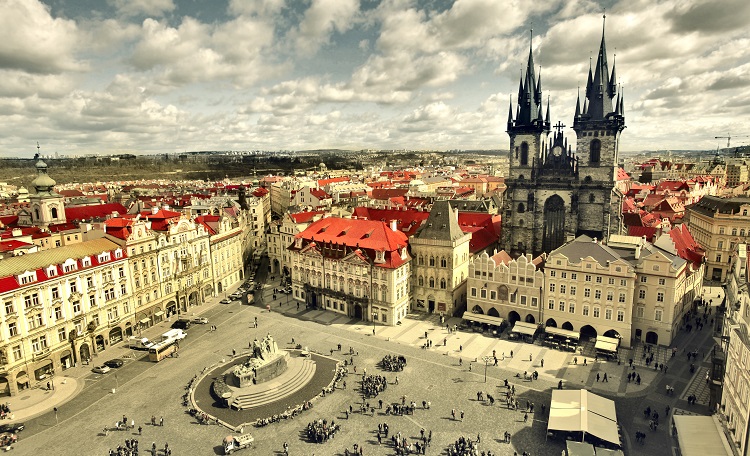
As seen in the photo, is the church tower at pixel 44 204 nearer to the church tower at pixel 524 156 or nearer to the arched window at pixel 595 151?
the church tower at pixel 524 156

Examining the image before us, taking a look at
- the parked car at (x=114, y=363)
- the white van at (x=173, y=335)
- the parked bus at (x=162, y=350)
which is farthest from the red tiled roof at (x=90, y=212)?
the parked bus at (x=162, y=350)

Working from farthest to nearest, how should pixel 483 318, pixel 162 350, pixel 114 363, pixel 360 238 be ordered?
pixel 360 238
pixel 483 318
pixel 162 350
pixel 114 363

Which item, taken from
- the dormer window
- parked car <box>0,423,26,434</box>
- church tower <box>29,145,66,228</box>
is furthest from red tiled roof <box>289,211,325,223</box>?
parked car <box>0,423,26,434</box>

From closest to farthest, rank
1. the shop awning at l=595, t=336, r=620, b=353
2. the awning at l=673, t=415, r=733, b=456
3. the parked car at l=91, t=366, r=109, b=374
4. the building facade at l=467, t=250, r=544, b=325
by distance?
the awning at l=673, t=415, r=733, b=456 → the shop awning at l=595, t=336, r=620, b=353 → the parked car at l=91, t=366, r=109, b=374 → the building facade at l=467, t=250, r=544, b=325

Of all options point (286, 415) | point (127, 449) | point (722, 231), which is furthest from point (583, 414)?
point (722, 231)

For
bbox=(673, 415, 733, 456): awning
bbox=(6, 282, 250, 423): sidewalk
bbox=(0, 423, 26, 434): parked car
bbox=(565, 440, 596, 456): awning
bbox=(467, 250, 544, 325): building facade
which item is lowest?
bbox=(6, 282, 250, 423): sidewalk

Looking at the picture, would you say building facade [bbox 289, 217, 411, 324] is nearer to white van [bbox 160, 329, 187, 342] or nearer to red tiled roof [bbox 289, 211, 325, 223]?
red tiled roof [bbox 289, 211, 325, 223]

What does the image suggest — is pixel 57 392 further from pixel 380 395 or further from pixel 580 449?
pixel 580 449
